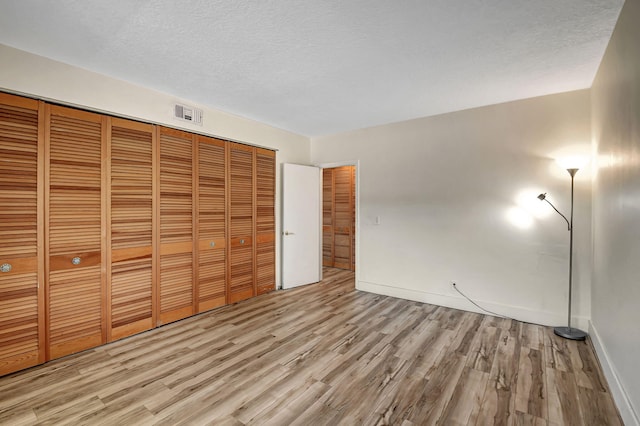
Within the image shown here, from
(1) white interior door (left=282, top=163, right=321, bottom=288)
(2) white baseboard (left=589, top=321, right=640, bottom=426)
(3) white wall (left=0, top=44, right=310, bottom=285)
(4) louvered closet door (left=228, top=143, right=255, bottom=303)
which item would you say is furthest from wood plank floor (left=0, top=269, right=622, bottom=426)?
(3) white wall (left=0, top=44, right=310, bottom=285)

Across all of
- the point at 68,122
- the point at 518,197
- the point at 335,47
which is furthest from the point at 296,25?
the point at 518,197

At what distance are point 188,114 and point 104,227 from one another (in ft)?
5.09

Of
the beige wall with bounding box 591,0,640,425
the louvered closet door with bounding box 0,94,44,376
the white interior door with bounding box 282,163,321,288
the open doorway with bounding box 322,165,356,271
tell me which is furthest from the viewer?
the open doorway with bounding box 322,165,356,271

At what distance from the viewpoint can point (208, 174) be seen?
3.67m

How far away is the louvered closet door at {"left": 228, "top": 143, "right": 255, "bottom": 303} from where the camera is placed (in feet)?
13.0

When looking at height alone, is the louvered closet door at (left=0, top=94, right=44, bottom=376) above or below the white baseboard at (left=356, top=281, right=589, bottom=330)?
above

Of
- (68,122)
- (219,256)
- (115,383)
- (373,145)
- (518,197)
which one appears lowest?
(115,383)

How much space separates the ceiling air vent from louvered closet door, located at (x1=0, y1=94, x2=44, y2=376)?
118cm

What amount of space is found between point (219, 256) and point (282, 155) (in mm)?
1942

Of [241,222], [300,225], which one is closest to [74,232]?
[241,222]

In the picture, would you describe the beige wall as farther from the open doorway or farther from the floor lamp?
the open doorway

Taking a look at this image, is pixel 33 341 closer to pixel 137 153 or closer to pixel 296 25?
pixel 137 153

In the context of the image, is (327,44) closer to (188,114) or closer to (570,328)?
(188,114)

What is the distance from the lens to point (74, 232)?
2.61 meters
